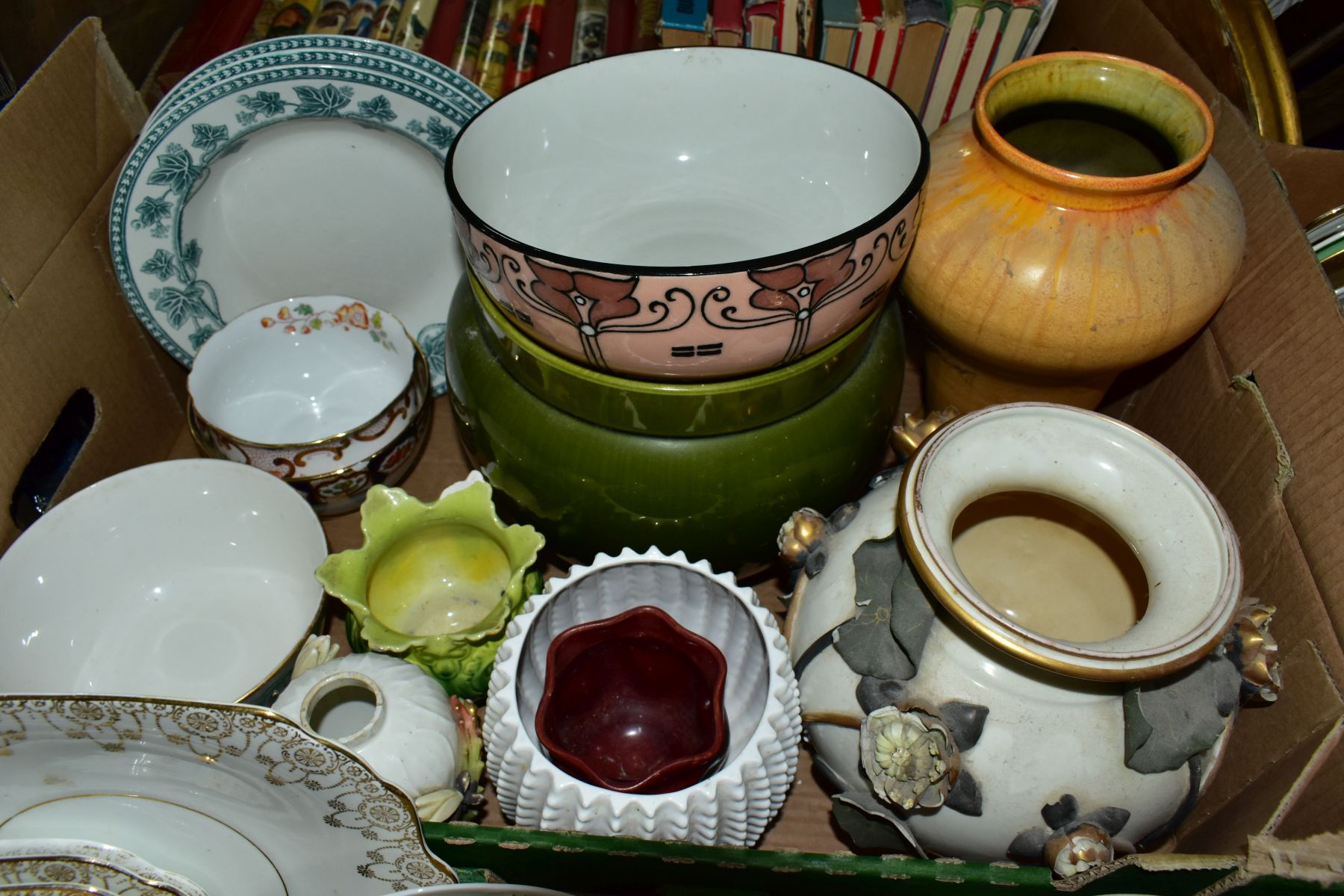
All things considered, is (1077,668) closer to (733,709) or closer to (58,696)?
(733,709)

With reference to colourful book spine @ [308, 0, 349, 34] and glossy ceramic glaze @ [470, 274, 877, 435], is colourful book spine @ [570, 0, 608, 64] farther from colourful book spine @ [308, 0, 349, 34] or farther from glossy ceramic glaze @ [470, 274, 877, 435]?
glossy ceramic glaze @ [470, 274, 877, 435]

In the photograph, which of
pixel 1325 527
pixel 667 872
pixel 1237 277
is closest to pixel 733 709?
pixel 667 872

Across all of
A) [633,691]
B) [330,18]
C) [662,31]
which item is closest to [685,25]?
[662,31]

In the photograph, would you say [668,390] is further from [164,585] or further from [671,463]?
[164,585]

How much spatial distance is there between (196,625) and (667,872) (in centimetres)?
51

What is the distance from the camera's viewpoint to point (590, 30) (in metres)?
0.95

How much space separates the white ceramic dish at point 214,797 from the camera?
454 millimetres

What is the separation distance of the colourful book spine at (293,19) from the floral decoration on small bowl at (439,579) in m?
0.52

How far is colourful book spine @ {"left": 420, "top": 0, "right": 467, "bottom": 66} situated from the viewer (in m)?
0.92

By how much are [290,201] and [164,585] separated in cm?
38

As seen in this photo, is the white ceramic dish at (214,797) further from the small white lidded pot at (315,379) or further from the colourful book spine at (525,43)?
the colourful book spine at (525,43)

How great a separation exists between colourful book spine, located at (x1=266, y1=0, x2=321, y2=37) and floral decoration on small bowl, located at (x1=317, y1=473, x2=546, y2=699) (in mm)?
521

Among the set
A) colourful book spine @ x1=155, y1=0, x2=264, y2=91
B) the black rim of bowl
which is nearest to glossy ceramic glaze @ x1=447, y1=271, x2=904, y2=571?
the black rim of bowl

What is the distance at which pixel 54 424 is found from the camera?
0.79m
